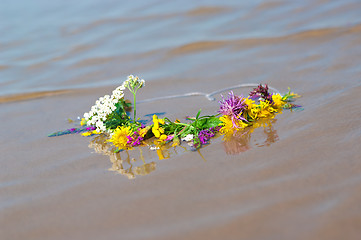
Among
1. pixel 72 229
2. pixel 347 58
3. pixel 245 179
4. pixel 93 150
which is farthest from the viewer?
pixel 347 58

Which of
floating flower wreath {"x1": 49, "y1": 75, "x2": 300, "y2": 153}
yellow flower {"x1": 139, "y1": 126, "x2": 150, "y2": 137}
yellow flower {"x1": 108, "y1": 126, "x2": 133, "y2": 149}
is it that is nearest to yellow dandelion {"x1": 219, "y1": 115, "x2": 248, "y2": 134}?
floating flower wreath {"x1": 49, "y1": 75, "x2": 300, "y2": 153}

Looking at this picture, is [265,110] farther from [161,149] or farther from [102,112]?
[102,112]

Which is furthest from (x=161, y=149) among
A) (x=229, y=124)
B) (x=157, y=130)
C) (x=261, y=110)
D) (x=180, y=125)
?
(x=261, y=110)

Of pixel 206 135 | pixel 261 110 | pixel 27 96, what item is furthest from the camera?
pixel 27 96

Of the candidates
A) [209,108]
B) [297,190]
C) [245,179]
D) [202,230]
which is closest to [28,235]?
[202,230]

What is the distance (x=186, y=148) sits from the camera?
3.51 m

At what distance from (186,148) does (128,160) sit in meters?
0.49

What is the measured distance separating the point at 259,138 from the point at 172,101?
59.2 inches

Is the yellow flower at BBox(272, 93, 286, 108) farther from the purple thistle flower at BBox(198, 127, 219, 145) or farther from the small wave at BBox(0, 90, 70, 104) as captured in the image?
the small wave at BBox(0, 90, 70, 104)

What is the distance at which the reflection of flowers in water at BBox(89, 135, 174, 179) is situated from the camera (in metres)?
3.30

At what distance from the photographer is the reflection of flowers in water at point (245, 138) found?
3410mm

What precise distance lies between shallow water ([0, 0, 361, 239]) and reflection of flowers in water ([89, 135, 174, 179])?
0.05 ft

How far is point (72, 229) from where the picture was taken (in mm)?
2693

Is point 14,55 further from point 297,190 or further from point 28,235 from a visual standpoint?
point 297,190
